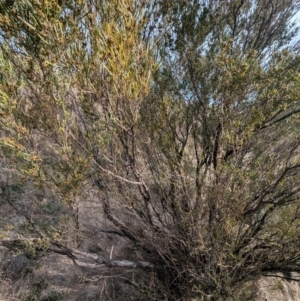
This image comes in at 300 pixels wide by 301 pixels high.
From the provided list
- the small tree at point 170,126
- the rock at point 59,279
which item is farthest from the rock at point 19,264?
the small tree at point 170,126

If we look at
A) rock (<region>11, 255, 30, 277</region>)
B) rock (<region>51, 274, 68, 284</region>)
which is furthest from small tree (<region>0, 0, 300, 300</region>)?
rock (<region>11, 255, 30, 277</region>)

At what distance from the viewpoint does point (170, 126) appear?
394 cm

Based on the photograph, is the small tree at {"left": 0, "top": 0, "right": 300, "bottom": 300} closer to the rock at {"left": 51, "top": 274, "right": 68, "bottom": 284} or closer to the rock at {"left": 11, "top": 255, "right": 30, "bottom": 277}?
the rock at {"left": 51, "top": 274, "right": 68, "bottom": 284}

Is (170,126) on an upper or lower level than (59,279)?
upper

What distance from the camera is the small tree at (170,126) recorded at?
7.95 ft

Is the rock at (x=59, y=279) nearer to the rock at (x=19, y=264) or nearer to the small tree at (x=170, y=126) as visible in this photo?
the rock at (x=19, y=264)

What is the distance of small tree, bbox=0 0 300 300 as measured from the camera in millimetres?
2424

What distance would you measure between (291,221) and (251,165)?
779mm

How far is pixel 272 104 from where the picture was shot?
3342 mm

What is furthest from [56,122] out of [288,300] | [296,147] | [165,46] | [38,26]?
[288,300]

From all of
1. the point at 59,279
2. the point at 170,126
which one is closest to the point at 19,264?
the point at 59,279

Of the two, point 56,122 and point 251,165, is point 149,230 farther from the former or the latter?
point 56,122

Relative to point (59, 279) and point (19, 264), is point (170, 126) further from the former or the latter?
point (19, 264)

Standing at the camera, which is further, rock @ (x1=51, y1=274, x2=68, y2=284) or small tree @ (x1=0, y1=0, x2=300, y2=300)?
rock @ (x1=51, y1=274, x2=68, y2=284)
